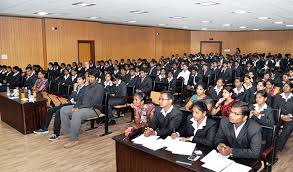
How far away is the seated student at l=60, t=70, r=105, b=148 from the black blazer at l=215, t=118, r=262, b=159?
3.09 m

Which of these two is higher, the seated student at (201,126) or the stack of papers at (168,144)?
the seated student at (201,126)

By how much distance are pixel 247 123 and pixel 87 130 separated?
13.6 feet

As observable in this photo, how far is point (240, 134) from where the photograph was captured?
311cm

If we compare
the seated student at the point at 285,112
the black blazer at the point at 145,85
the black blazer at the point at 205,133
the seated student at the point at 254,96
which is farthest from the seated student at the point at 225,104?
the black blazer at the point at 145,85

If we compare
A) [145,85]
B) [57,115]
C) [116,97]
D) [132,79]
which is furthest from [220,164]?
[132,79]

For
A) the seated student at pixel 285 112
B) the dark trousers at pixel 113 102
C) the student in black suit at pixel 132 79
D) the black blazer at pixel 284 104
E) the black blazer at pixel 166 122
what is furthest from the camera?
the student in black suit at pixel 132 79

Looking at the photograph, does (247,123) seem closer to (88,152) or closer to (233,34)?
(88,152)

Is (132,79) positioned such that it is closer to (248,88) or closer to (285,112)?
(248,88)

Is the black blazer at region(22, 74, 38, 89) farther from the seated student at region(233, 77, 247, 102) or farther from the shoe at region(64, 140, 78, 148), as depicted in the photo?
the seated student at region(233, 77, 247, 102)

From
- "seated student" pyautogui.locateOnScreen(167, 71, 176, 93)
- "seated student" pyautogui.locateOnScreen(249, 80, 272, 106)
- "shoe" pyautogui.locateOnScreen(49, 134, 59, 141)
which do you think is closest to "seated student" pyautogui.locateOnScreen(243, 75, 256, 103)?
"seated student" pyautogui.locateOnScreen(249, 80, 272, 106)

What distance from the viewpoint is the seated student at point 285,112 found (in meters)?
4.74

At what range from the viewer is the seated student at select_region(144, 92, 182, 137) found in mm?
3774

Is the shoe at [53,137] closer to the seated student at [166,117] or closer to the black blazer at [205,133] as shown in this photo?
the seated student at [166,117]

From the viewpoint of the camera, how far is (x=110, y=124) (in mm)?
6723
